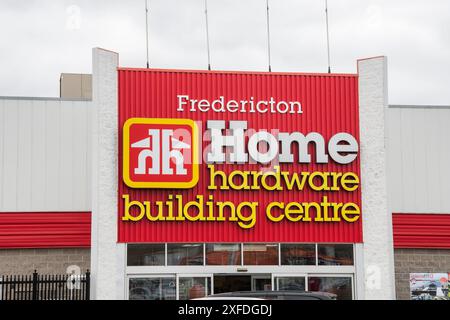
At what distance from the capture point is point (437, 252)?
1021 inches

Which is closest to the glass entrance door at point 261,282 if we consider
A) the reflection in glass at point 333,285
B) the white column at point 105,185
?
the reflection in glass at point 333,285

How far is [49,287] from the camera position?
869 inches

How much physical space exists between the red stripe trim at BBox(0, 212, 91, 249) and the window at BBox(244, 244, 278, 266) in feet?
19.8

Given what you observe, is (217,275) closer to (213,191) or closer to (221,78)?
(213,191)

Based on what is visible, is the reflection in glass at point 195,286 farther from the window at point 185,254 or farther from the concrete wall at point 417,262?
the concrete wall at point 417,262

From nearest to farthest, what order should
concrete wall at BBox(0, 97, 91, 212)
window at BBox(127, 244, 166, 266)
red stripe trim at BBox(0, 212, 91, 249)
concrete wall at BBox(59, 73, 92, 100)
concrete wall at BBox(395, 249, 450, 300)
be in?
window at BBox(127, 244, 166, 266) → red stripe trim at BBox(0, 212, 91, 249) → concrete wall at BBox(0, 97, 91, 212) → concrete wall at BBox(395, 249, 450, 300) → concrete wall at BBox(59, 73, 92, 100)

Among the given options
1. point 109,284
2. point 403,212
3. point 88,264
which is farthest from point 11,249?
point 403,212

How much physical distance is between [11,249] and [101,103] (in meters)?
6.45

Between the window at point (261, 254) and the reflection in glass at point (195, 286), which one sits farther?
the window at point (261, 254)

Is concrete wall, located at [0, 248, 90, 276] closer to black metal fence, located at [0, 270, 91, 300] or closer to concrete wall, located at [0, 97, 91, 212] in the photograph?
black metal fence, located at [0, 270, 91, 300]

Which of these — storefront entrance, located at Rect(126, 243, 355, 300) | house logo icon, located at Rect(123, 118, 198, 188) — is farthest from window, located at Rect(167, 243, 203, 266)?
house logo icon, located at Rect(123, 118, 198, 188)

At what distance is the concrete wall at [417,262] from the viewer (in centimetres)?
2577

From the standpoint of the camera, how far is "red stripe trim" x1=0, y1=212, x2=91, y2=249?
25062 mm

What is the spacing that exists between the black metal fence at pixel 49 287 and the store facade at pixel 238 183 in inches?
26.3
